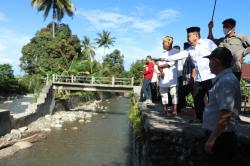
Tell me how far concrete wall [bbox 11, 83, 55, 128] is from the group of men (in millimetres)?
10016

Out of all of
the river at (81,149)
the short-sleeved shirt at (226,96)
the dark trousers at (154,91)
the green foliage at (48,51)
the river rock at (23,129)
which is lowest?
the river at (81,149)

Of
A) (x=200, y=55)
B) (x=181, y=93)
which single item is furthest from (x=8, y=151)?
(x=200, y=55)

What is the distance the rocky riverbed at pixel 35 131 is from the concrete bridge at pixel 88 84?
85.4 inches

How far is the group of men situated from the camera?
11.9 feet

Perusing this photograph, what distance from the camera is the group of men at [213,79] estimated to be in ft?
11.9

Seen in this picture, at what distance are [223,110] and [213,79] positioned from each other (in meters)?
0.65

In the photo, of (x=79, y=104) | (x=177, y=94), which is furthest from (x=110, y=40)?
(x=177, y=94)

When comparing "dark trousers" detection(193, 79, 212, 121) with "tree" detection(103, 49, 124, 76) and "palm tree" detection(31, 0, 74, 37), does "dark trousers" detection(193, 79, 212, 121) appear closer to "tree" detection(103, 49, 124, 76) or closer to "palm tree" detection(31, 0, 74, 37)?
"palm tree" detection(31, 0, 74, 37)

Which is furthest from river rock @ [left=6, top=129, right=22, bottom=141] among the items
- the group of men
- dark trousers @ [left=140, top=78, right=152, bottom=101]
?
the group of men

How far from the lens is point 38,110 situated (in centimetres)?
2614

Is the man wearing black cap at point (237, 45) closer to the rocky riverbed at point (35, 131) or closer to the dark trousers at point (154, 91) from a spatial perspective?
the dark trousers at point (154, 91)

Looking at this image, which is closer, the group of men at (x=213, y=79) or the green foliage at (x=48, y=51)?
the group of men at (x=213, y=79)

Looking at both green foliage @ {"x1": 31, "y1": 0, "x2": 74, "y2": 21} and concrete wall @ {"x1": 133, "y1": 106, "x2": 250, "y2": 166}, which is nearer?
concrete wall @ {"x1": 133, "y1": 106, "x2": 250, "y2": 166}

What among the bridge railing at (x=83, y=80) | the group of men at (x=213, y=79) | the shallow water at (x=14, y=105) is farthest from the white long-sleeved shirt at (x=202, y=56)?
the bridge railing at (x=83, y=80)
